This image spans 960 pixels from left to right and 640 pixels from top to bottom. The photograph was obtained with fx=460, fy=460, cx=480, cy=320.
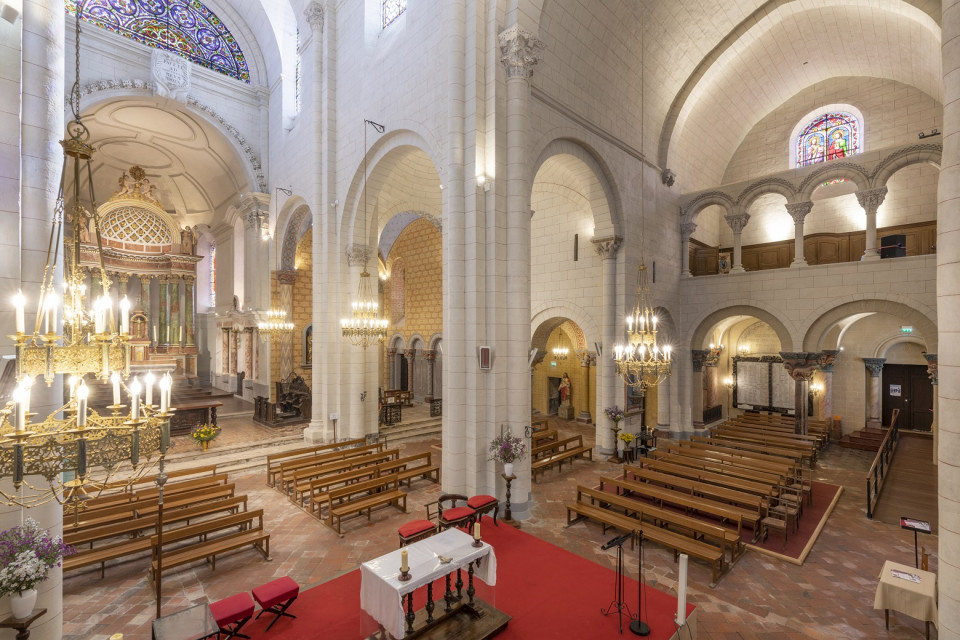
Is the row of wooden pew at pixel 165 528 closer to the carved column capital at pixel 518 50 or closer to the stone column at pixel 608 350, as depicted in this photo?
the stone column at pixel 608 350

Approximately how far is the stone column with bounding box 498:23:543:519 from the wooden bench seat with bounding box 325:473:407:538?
2129 millimetres

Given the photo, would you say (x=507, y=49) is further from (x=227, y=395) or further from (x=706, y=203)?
(x=227, y=395)

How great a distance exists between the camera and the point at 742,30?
14070 mm

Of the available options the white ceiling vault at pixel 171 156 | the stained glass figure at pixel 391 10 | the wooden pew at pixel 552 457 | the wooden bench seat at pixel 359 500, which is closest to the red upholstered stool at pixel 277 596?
the wooden bench seat at pixel 359 500

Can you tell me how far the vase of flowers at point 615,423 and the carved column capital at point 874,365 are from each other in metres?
11.3

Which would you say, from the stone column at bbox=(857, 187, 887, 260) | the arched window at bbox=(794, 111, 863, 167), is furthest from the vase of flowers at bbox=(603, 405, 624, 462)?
the arched window at bbox=(794, 111, 863, 167)

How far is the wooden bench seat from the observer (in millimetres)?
8273

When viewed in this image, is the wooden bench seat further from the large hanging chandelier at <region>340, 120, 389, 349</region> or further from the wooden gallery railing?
the wooden gallery railing

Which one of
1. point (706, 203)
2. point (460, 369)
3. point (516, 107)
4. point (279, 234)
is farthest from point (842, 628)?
point (279, 234)

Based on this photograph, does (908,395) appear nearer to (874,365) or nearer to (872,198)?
(874,365)

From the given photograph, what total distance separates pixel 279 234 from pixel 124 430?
15.4 meters

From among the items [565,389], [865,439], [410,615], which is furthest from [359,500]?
[865,439]

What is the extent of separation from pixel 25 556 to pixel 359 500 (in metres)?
5.16

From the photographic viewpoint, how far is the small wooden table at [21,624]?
14.2 ft
